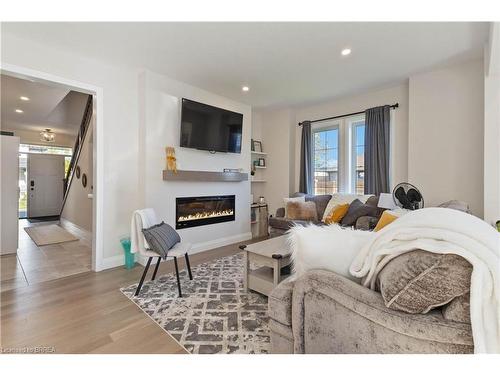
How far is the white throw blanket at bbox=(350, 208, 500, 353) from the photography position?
0.74 metres

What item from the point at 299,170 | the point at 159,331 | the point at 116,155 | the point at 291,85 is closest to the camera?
the point at 159,331

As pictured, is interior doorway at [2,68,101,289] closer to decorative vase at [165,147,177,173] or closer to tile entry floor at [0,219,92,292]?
tile entry floor at [0,219,92,292]

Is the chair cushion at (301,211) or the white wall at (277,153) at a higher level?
the white wall at (277,153)

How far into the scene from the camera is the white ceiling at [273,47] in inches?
92.6

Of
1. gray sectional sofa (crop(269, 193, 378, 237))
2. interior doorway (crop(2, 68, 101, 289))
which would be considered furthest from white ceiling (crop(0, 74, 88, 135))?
gray sectional sofa (crop(269, 193, 378, 237))

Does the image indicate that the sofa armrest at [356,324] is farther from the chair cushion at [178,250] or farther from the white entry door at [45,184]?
the white entry door at [45,184]

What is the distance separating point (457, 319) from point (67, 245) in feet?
16.9

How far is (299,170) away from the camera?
5117 millimetres

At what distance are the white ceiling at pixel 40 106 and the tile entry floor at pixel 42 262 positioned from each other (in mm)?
2379

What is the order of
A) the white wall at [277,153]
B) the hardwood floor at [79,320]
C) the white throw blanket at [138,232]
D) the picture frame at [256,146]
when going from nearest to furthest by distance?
the hardwood floor at [79,320], the white throw blanket at [138,232], the white wall at [277,153], the picture frame at [256,146]

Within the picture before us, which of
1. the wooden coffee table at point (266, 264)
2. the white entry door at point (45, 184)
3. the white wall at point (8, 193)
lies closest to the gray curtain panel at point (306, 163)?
the wooden coffee table at point (266, 264)

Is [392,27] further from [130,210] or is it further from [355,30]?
[130,210]
